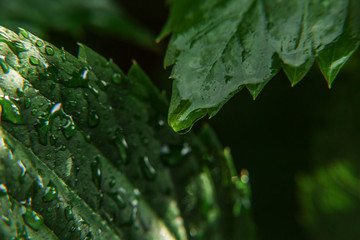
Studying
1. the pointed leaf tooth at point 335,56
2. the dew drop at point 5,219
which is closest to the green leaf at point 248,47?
the pointed leaf tooth at point 335,56

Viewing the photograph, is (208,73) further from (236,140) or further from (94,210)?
(236,140)

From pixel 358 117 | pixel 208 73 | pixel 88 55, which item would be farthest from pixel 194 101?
pixel 358 117

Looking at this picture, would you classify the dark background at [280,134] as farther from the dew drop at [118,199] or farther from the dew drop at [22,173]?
the dew drop at [22,173]

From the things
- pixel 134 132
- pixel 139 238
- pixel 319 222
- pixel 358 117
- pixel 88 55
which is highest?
pixel 88 55

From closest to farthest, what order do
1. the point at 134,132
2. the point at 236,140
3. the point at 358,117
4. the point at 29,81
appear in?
1. the point at 29,81
2. the point at 134,132
3. the point at 358,117
4. the point at 236,140

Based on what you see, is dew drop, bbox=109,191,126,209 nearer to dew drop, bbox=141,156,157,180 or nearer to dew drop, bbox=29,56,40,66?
dew drop, bbox=141,156,157,180

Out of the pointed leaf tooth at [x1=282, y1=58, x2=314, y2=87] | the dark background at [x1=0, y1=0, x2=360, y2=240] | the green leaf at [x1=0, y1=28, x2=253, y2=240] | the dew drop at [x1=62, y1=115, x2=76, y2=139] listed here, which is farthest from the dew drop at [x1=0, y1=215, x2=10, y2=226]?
the dark background at [x1=0, y1=0, x2=360, y2=240]

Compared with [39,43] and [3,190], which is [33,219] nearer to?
[3,190]

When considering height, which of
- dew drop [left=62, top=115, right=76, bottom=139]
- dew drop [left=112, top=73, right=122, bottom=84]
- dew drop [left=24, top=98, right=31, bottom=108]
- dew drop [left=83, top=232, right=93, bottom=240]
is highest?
dew drop [left=24, top=98, right=31, bottom=108]
